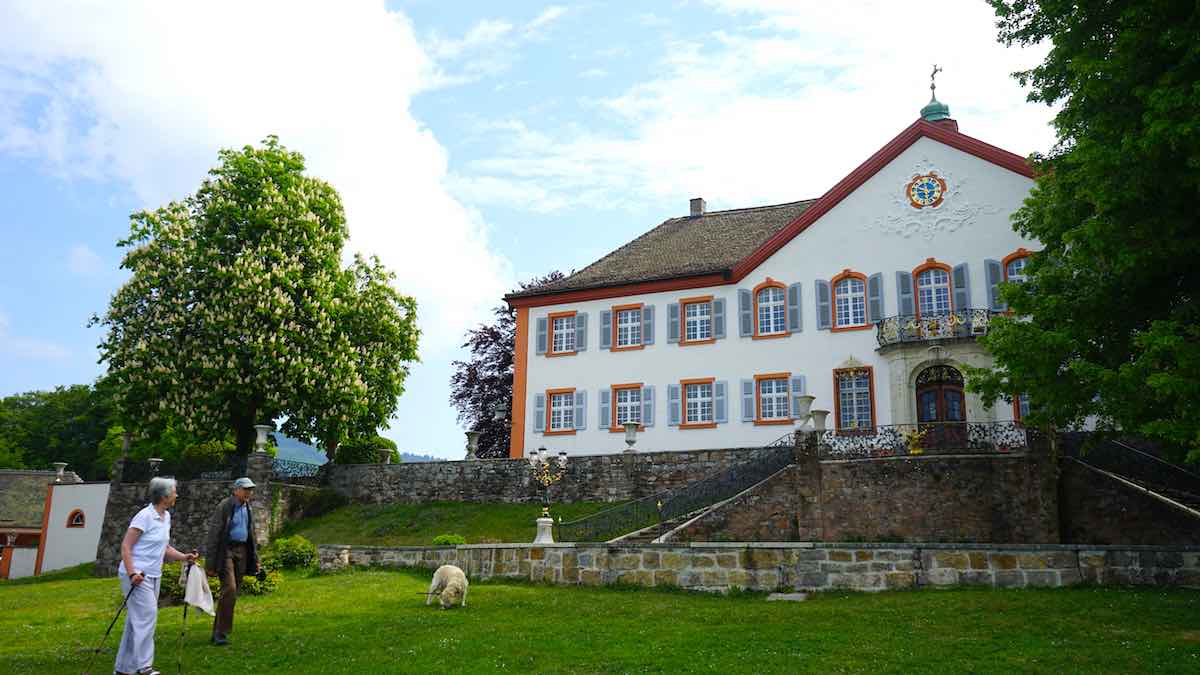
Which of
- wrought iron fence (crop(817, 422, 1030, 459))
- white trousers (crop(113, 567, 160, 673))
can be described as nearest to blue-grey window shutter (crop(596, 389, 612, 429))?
wrought iron fence (crop(817, 422, 1030, 459))

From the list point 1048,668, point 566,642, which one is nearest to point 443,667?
point 566,642

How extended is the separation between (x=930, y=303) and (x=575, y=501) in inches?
449

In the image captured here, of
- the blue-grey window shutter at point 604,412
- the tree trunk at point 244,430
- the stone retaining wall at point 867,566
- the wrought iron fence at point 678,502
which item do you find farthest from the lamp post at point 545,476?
the tree trunk at point 244,430

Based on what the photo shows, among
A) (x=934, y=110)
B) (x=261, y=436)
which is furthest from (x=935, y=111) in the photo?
(x=261, y=436)

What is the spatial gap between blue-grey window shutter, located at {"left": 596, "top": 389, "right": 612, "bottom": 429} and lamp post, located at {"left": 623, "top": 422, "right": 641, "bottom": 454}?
205cm

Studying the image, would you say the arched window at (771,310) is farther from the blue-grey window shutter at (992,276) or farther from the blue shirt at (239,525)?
the blue shirt at (239,525)

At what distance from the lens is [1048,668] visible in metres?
9.26

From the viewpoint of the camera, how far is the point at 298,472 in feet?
101

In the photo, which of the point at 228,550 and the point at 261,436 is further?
the point at 261,436

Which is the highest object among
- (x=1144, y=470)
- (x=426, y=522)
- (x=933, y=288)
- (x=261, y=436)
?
(x=933, y=288)

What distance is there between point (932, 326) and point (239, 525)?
20.8 meters

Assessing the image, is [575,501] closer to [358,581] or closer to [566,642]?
[358,581]

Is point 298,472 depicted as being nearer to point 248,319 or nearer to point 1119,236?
point 248,319

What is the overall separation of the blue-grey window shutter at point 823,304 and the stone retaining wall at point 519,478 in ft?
17.9
